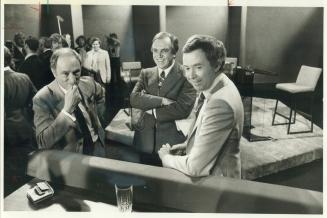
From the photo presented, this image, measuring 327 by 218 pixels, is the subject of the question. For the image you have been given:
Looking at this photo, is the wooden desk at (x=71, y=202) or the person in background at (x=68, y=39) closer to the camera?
the wooden desk at (x=71, y=202)

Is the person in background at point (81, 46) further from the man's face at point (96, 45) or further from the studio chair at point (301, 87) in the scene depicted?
the studio chair at point (301, 87)

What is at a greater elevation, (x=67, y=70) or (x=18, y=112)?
(x=67, y=70)

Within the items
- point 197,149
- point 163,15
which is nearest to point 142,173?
point 197,149

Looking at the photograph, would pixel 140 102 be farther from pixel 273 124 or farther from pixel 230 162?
pixel 273 124

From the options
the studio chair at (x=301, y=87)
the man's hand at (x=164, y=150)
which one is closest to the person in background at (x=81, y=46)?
the man's hand at (x=164, y=150)

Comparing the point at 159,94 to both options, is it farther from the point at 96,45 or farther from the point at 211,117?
the point at 96,45

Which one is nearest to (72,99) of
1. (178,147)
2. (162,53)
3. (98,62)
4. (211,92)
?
(98,62)

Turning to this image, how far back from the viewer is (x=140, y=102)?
212cm

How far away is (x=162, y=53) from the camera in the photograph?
206 cm

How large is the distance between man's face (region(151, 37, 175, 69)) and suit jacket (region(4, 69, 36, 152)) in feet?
2.73

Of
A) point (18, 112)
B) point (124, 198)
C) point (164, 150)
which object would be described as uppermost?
point (18, 112)

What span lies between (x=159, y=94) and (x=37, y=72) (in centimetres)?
82

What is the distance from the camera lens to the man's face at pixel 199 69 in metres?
1.95

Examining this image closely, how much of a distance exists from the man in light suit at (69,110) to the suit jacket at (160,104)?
0.27 m
